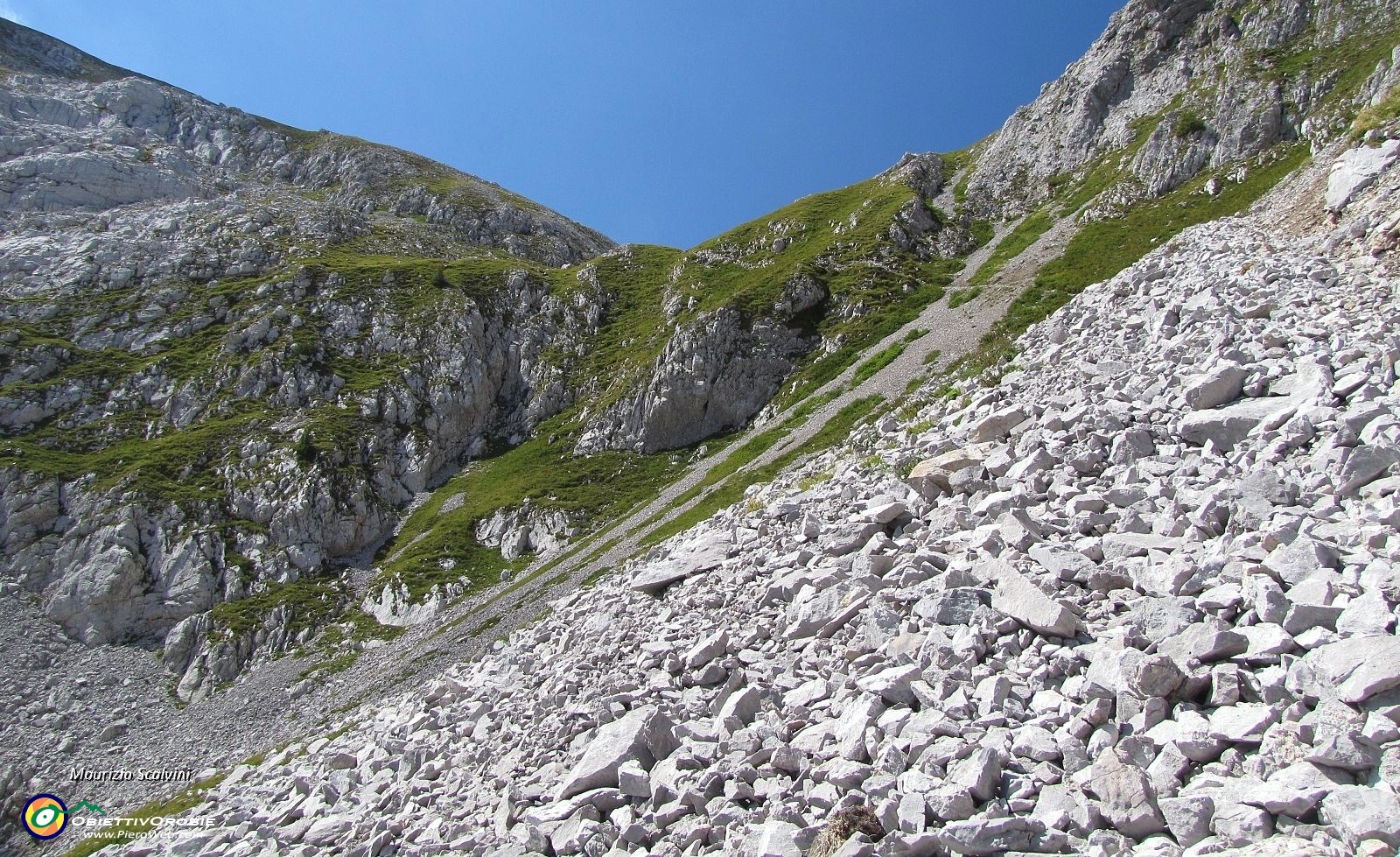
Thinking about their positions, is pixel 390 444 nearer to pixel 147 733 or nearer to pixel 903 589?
pixel 147 733

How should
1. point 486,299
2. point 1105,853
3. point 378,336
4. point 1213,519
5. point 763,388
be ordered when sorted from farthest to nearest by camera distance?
point 486,299
point 378,336
point 763,388
point 1213,519
point 1105,853

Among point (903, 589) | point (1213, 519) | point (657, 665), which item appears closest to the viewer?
point (1213, 519)

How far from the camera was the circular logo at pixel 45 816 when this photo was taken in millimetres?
36656

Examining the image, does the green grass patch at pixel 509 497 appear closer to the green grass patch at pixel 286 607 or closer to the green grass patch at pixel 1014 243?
the green grass patch at pixel 286 607

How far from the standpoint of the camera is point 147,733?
45.3 m

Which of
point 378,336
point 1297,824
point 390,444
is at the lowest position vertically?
point 1297,824

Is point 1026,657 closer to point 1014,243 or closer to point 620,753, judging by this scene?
point 620,753

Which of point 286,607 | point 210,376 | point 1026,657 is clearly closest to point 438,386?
point 210,376

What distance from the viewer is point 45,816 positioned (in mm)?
39438

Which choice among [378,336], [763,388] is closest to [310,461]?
[378,336]

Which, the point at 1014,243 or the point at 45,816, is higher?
the point at 1014,243

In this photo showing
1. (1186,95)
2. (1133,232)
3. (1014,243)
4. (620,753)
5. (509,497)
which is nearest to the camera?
(620,753)

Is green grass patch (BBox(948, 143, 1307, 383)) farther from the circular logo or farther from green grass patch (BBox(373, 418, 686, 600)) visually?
the circular logo

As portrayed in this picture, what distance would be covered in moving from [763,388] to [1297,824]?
200ft
